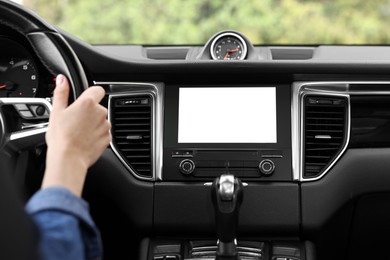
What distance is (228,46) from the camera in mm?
2861

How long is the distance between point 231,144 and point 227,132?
0.05 m

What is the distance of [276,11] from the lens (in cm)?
577

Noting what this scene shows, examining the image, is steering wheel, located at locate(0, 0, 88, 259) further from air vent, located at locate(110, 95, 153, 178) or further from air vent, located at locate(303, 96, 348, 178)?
air vent, located at locate(303, 96, 348, 178)

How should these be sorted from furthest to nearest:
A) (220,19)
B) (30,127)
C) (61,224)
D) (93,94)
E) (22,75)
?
1. (220,19)
2. (22,75)
3. (30,127)
4. (93,94)
5. (61,224)

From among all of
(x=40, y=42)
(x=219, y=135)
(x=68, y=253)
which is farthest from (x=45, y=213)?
(x=219, y=135)

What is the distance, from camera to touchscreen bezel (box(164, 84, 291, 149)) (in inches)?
101

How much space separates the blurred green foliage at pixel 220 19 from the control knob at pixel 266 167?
303cm

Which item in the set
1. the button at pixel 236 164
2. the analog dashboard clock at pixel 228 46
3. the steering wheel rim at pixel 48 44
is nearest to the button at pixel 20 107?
the steering wheel rim at pixel 48 44

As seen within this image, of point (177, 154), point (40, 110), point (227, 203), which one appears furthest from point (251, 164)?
point (40, 110)

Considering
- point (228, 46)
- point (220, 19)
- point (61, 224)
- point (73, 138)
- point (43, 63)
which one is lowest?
point (61, 224)

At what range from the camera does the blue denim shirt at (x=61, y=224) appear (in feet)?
3.19

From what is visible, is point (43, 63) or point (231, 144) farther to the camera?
point (231, 144)

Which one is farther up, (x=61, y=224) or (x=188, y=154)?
(x=188, y=154)

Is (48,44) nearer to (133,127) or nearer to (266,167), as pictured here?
(133,127)
